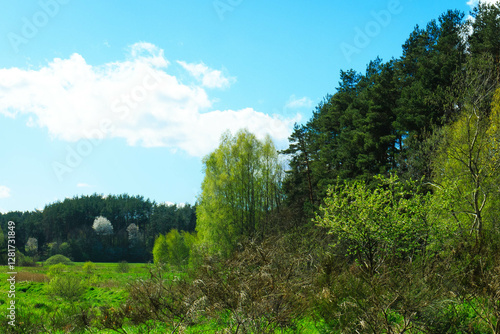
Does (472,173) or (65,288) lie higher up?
(472,173)

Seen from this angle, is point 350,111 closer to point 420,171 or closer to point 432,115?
point 432,115

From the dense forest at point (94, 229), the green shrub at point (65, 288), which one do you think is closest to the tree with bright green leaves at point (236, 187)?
the green shrub at point (65, 288)

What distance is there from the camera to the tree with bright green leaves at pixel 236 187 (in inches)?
1357

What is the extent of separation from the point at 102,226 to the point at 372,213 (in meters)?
88.7

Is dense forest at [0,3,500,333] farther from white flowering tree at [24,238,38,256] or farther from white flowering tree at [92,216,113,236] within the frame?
white flowering tree at [92,216,113,236]

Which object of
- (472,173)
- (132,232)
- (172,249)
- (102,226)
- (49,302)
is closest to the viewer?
(472,173)

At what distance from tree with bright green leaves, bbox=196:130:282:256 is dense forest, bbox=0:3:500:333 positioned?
13 centimetres

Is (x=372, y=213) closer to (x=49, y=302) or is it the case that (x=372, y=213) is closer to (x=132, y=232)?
(x=49, y=302)

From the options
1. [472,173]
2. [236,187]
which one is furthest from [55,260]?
[472,173]

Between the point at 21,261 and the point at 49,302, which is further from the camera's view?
the point at 21,261

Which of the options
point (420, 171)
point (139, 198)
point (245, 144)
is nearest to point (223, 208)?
point (245, 144)

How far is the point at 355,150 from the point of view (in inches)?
1235

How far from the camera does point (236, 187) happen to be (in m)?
36.2

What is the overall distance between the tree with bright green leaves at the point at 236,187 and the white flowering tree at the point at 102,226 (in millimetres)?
63528
